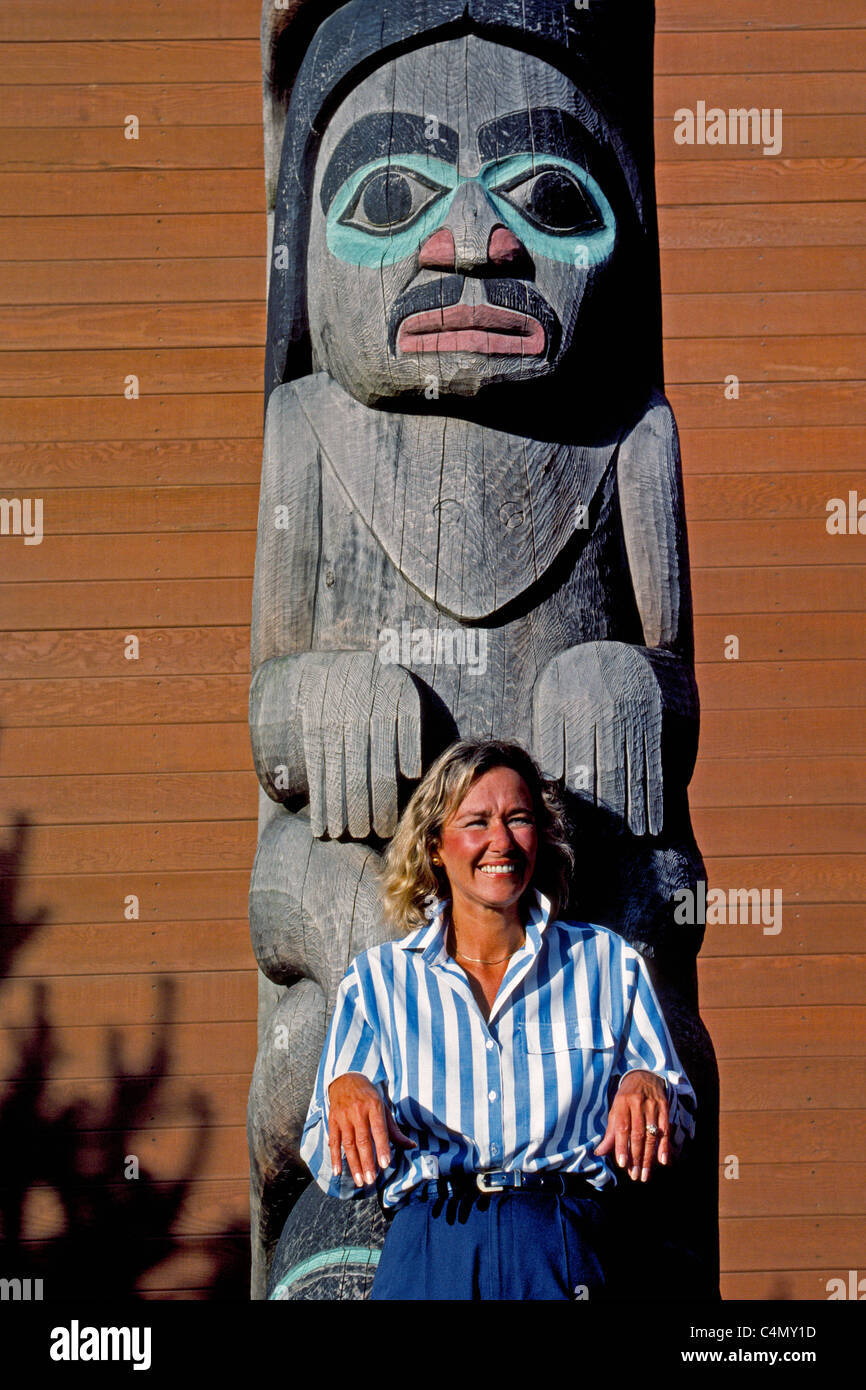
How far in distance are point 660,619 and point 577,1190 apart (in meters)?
1.30

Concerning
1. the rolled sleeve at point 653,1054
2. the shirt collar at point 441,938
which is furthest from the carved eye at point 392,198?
the rolled sleeve at point 653,1054

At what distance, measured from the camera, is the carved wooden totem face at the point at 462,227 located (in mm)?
2990

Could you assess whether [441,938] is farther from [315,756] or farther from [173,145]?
[173,145]

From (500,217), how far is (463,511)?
608 millimetres

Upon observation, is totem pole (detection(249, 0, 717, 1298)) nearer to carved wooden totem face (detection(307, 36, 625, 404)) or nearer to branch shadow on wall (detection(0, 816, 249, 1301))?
carved wooden totem face (detection(307, 36, 625, 404))

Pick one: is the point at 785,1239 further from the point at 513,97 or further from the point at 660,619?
the point at 513,97

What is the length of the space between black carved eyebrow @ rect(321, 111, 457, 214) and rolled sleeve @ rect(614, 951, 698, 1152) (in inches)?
69.5

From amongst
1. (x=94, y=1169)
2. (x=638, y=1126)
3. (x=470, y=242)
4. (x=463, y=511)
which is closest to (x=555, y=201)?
(x=470, y=242)

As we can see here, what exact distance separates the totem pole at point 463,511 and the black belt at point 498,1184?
48 cm

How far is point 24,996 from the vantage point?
5.17m

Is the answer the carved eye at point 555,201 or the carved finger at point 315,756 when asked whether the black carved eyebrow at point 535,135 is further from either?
the carved finger at point 315,756

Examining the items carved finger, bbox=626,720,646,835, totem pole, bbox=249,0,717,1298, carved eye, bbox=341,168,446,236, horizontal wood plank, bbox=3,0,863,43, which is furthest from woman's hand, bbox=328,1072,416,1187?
horizontal wood plank, bbox=3,0,863,43
